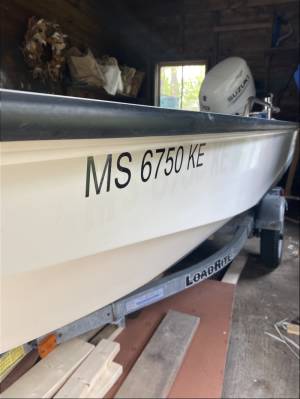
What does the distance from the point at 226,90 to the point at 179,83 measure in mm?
2422

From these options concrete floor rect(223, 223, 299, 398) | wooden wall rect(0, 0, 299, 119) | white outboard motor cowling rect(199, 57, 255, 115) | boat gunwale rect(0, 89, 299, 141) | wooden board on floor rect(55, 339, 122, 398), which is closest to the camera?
boat gunwale rect(0, 89, 299, 141)

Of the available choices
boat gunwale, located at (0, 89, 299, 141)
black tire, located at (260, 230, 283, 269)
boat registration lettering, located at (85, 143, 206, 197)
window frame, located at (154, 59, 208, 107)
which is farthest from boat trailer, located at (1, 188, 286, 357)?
window frame, located at (154, 59, 208, 107)

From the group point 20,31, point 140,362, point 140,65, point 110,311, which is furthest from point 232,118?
point 140,65

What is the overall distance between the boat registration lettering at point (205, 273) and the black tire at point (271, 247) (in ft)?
2.25

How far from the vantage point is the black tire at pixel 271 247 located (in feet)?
6.75

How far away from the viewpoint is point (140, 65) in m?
4.57

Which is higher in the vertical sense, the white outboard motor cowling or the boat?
the white outboard motor cowling

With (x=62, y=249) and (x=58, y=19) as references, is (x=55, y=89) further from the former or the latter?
(x=62, y=249)

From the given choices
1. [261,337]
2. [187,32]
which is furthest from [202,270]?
[187,32]

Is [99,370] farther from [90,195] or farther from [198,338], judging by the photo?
[90,195]

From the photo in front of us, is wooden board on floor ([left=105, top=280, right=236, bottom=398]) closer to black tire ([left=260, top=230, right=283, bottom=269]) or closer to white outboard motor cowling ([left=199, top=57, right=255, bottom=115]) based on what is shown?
black tire ([left=260, top=230, right=283, bottom=269])

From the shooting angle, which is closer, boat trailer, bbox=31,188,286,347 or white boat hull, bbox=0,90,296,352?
white boat hull, bbox=0,90,296,352

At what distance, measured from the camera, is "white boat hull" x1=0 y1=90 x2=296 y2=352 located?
1.86 feet

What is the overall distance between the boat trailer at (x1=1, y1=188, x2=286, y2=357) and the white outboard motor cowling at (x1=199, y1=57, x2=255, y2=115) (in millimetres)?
745
